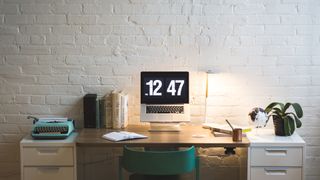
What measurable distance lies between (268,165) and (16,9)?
2.14 metres

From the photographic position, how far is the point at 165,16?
3604 mm

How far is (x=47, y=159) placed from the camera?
3.21m

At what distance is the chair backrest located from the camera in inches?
112

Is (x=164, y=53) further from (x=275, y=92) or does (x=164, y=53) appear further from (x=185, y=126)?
(x=275, y=92)

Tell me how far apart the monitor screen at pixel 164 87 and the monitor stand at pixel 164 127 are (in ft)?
0.60

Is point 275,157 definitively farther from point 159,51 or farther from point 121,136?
point 159,51

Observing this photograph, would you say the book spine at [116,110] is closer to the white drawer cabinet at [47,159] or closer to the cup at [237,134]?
the white drawer cabinet at [47,159]

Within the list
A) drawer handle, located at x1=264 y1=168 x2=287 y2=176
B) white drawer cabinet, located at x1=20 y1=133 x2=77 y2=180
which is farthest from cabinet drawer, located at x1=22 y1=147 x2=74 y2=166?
drawer handle, located at x1=264 y1=168 x2=287 y2=176

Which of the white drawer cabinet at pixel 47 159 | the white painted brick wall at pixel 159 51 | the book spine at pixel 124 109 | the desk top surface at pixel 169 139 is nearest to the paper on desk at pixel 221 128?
the desk top surface at pixel 169 139

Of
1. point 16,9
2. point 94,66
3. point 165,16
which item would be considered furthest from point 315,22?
point 16,9

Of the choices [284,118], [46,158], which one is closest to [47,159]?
[46,158]

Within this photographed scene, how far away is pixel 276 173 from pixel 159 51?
4.02 ft

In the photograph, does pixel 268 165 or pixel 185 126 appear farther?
pixel 185 126

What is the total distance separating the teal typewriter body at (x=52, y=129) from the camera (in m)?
3.28
